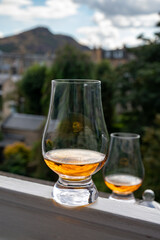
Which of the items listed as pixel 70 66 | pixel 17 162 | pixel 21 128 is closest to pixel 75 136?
pixel 17 162

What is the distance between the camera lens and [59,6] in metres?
5.80

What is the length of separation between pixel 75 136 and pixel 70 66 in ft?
31.1

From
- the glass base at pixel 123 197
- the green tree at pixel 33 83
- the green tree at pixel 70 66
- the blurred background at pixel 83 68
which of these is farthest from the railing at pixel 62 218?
the green tree at pixel 33 83

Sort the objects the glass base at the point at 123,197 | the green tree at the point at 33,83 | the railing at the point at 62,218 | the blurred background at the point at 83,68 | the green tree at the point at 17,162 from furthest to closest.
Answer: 1. the green tree at the point at 33,83
2. the green tree at the point at 17,162
3. the blurred background at the point at 83,68
4. the glass base at the point at 123,197
5. the railing at the point at 62,218

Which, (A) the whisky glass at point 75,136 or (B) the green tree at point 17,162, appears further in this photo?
(B) the green tree at point 17,162

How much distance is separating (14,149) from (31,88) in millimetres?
5016

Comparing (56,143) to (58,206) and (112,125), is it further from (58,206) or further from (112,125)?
(112,125)

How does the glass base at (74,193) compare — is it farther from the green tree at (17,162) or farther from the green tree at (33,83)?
the green tree at (33,83)

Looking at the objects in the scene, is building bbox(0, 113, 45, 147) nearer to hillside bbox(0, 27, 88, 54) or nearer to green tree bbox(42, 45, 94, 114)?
hillside bbox(0, 27, 88, 54)

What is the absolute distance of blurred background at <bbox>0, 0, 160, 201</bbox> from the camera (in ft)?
19.9

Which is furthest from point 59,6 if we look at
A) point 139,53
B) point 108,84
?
point 108,84

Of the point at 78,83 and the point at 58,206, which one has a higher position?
the point at 78,83

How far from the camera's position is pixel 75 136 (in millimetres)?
385

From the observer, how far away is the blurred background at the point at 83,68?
6.08 m
